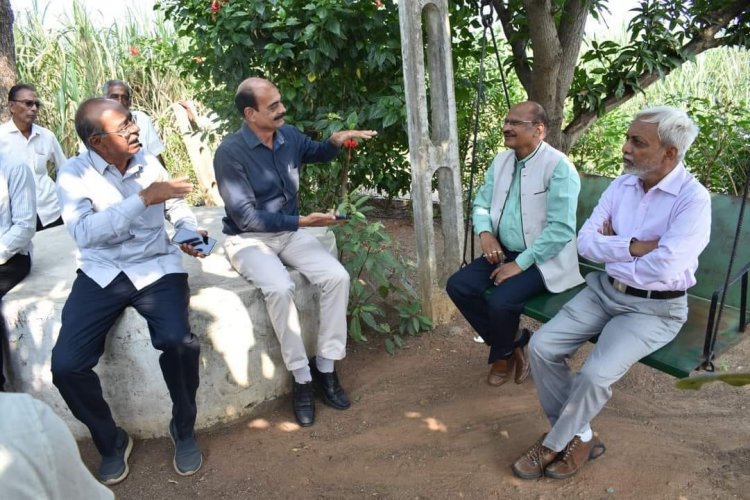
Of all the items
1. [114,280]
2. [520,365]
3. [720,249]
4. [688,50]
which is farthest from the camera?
[688,50]

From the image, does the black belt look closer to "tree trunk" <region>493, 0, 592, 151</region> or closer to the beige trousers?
the beige trousers

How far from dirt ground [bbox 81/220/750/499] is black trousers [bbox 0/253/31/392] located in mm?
681

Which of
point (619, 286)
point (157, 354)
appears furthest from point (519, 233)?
point (157, 354)

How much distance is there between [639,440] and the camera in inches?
122

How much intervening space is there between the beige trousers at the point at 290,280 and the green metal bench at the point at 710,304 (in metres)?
1.01

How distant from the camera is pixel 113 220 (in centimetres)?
277

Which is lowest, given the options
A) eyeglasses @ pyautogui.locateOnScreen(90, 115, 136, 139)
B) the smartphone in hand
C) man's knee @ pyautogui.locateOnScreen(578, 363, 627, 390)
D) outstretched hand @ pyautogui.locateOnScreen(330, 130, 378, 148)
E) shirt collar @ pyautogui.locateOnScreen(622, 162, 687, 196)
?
man's knee @ pyautogui.locateOnScreen(578, 363, 627, 390)

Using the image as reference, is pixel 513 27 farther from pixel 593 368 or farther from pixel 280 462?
pixel 280 462

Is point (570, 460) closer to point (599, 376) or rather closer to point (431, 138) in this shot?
point (599, 376)

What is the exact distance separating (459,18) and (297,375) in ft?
9.46

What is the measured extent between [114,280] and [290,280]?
856 mm

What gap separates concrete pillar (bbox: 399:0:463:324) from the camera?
12.5 ft

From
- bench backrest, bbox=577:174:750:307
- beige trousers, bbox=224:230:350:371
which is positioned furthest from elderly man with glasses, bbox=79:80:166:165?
bench backrest, bbox=577:174:750:307

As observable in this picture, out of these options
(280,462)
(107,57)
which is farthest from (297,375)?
(107,57)
